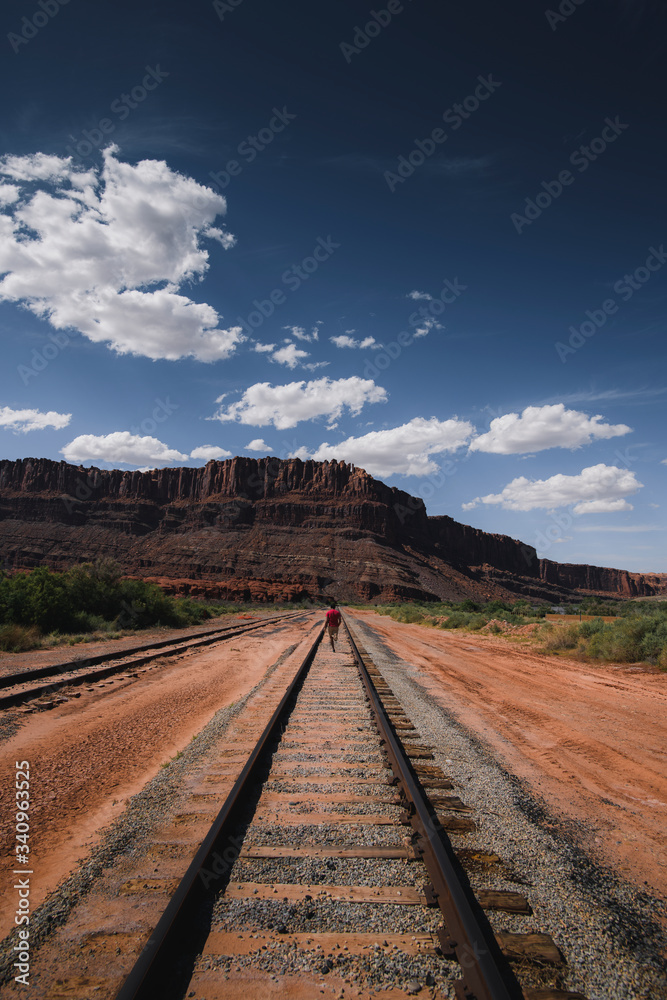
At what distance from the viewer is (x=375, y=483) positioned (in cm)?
13425

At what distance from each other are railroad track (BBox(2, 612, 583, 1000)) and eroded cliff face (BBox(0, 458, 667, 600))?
68.2m

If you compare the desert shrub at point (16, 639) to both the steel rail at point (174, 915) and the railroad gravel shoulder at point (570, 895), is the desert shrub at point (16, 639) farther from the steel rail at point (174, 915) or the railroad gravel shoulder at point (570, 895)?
the railroad gravel shoulder at point (570, 895)

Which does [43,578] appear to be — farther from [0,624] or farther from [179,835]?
[179,835]

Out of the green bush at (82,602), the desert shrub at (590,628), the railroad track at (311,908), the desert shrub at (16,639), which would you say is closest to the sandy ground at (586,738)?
the railroad track at (311,908)

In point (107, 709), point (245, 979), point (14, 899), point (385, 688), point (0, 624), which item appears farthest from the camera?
point (0, 624)

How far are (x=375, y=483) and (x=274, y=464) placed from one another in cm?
2816

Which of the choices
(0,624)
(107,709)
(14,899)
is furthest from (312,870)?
(0,624)

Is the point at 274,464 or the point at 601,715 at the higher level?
the point at 274,464

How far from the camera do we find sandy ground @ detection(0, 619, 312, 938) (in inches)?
148

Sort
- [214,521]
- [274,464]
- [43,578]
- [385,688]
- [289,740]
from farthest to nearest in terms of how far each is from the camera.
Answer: [274,464] < [214,521] < [43,578] < [385,688] < [289,740]

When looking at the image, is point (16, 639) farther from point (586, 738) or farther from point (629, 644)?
point (629, 644)

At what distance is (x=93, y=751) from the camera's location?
19.4 ft

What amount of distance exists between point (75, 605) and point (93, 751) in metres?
16.7

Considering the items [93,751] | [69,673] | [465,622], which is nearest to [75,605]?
[69,673]
